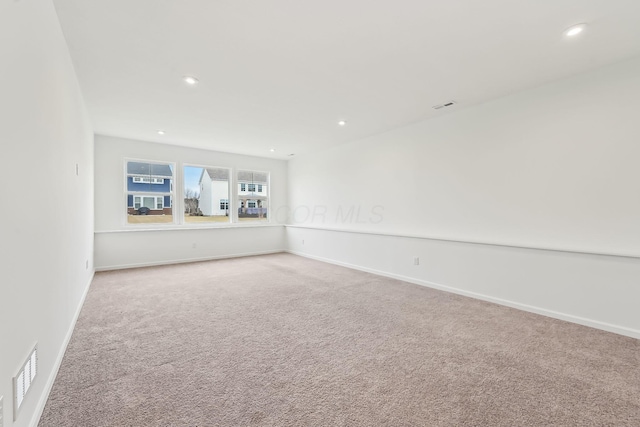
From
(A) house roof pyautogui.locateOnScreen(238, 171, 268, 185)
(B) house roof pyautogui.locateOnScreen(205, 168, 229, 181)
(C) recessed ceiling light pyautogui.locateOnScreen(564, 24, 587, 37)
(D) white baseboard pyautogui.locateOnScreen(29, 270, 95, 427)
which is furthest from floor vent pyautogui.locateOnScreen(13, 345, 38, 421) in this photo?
(A) house roof pyautogui.locateOnScreen(238, 171, 268, 185)

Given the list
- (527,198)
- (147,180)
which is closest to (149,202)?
(147,180)

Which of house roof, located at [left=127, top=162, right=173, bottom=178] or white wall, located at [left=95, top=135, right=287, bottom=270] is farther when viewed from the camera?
house roof, located at [left=127, top=162, right=173, bottom=178]

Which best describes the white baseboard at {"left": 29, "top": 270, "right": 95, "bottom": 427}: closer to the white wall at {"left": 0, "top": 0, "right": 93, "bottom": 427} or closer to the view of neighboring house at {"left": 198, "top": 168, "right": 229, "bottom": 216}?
the white wall at {"left": 0, "top": 0, "right": 93, "bottom": 427}

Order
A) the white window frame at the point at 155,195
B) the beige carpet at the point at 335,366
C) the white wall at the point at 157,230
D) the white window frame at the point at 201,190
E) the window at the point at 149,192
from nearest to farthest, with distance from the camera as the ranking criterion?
the beige carpet at the point at 335,366 < the white wall at the point at 157,230 < the white window frame at the point at 155,195 < the window at the point at 149,192 < the white window frame at the point at 201,190

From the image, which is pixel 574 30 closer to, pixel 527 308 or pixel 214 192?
pixel 527 308

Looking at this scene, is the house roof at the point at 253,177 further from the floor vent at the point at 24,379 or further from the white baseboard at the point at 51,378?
the floor vent at the point at 24,379

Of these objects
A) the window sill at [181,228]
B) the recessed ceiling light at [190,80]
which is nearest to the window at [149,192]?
the window sill at [181,228]

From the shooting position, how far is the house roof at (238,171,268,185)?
695 centimetres

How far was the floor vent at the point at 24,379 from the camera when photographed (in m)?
1.21

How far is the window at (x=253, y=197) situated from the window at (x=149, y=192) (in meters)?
1.58

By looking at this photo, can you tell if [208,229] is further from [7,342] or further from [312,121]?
[7,342]

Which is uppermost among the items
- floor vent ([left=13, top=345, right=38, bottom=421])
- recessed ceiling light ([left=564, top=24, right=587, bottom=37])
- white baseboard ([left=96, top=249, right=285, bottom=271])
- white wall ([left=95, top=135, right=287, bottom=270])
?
recessed ceiling light ([left=564, top=24, right=587, bottom=37])

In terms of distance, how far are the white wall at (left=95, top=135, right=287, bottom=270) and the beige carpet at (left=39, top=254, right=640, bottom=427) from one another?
2.12m

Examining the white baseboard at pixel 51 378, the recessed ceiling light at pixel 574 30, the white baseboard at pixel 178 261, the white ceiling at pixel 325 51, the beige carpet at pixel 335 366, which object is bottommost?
the beige carpet at pixel 335 366
